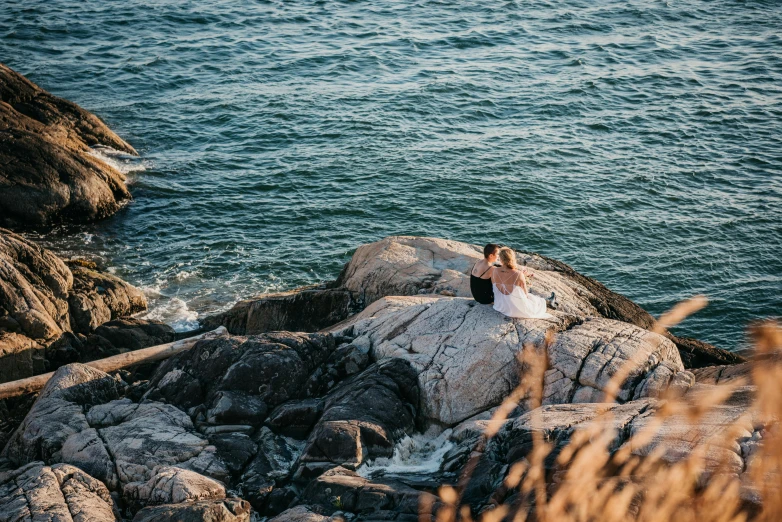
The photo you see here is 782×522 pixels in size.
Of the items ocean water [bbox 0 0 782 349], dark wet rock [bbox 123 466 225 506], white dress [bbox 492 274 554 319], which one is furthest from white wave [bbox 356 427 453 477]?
ocean water [bbox 0 0 782 349]

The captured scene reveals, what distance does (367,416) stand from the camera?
13977mm

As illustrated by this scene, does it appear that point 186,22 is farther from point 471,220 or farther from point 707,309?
point 707,309

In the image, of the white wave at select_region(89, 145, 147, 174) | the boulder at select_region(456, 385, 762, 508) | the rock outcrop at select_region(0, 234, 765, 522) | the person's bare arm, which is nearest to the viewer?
the boulder at select_region(456, 385, 762, 508)

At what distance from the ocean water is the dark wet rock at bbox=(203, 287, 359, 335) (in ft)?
13.1

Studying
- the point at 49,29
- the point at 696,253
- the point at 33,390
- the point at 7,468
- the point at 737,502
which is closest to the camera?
the point at 737,502

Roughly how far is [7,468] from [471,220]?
67.8ft

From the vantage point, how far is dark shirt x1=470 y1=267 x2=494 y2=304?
1576cm

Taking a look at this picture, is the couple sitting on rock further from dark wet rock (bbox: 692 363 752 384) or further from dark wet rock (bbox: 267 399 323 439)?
dark wet rock (bbox: 267 399 323 439)

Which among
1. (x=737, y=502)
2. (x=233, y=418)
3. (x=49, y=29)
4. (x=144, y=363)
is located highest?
(x=49, y=29)

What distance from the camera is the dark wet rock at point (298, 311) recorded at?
20844 millimetres

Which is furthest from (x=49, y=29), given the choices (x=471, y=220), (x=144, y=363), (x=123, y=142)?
(x=144, y=363)

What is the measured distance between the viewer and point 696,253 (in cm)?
2862

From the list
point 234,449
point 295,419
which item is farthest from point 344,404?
point 234,449

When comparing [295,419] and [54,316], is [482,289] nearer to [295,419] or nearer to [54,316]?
[295,419]
